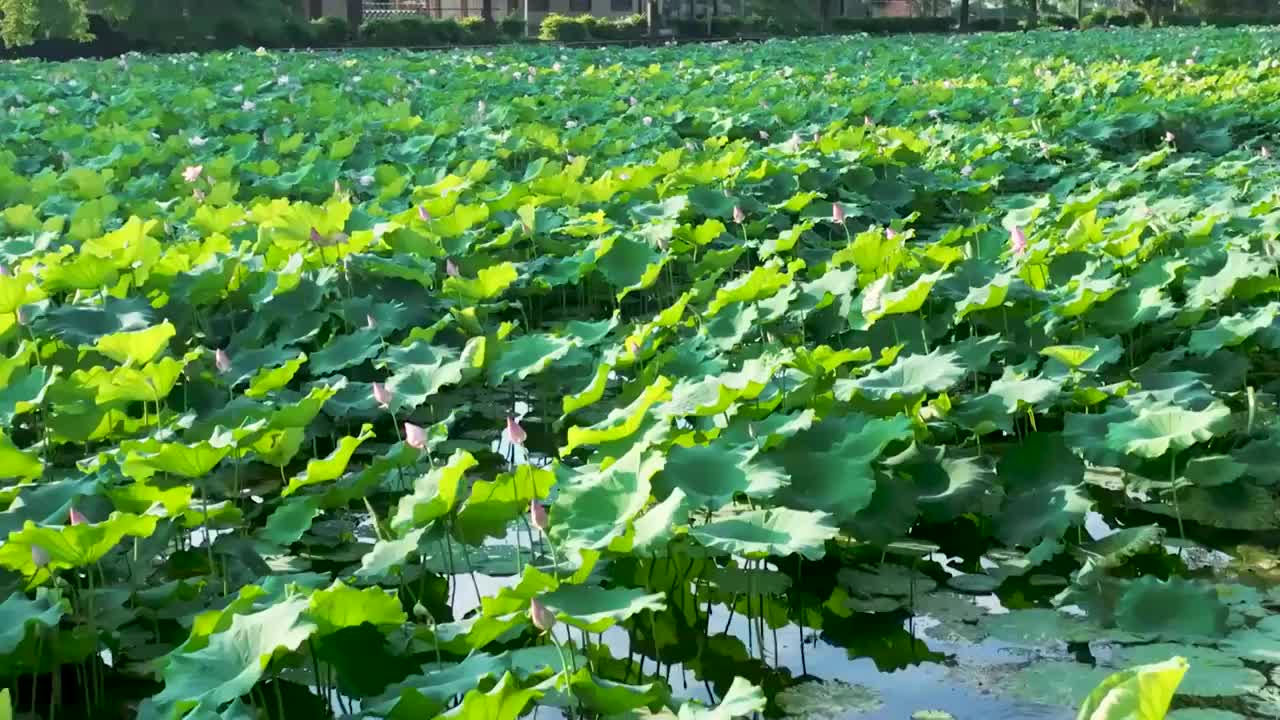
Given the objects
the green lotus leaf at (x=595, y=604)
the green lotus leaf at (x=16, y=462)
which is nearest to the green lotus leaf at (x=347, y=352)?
the green lotus leaf at (x=16, y=462)

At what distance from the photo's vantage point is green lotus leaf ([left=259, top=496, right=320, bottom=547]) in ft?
8.62

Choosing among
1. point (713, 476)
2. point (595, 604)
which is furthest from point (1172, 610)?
point (595, 604)

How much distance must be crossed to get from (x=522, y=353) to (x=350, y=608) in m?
Answer: 1.61

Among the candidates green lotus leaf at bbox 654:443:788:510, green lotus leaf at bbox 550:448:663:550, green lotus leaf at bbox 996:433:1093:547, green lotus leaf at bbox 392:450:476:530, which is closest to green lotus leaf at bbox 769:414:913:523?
green lotus leaf at bbox 654:443:788:510

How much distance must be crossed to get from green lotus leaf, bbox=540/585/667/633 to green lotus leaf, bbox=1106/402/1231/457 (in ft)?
3.74

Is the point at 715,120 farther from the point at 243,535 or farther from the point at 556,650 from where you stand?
the point at 556,650

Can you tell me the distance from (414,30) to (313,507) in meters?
31.8

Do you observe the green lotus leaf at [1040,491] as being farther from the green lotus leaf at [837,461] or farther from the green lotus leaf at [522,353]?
the green lotus leaf at [522,353]

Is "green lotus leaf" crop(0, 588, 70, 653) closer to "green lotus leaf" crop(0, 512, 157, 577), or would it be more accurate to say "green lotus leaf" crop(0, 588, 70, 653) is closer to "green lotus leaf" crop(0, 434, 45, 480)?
"green lotus leaf" crop(0, 512, 157, 577)

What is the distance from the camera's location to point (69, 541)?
2.11 m

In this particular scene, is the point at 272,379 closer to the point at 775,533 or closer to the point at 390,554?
the point at 390,554

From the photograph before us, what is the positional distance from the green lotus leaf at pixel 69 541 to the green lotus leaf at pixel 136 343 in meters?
1.06

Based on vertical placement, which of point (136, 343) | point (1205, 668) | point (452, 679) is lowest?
point (1205, 668)

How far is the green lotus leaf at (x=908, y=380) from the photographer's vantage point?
2.94m
